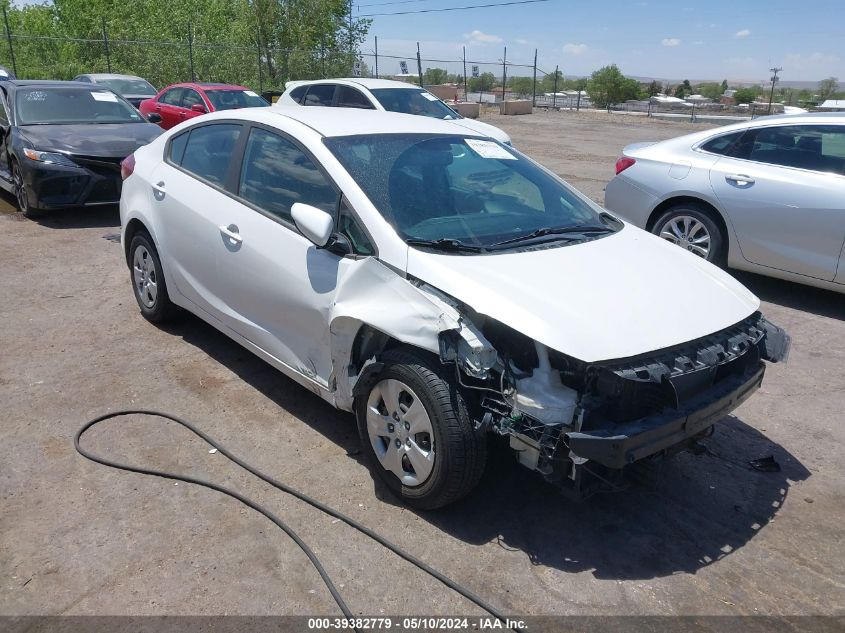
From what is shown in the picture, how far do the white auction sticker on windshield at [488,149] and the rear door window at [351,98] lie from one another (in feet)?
27.8

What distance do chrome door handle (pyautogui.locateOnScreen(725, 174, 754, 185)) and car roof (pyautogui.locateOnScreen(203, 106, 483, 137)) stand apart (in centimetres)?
311

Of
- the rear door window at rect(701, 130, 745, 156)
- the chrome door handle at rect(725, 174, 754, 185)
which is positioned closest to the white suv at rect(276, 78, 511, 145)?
the rear door window at rect(701, 130, 745, 156)

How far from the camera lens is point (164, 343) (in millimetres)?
5352

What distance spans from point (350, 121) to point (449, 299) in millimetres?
1663

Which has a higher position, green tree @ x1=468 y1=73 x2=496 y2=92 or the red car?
the red car

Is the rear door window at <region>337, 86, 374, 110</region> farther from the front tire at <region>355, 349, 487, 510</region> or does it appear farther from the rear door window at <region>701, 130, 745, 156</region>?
the front tire at <region>355, 349, 487, 510</region>

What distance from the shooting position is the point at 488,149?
4.55m

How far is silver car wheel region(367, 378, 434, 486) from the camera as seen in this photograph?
3275 millimetres

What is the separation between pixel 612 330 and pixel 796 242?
13.3 ft

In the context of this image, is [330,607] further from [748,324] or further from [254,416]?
[748,324]

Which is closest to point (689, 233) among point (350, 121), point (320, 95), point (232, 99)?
point (350, 121)

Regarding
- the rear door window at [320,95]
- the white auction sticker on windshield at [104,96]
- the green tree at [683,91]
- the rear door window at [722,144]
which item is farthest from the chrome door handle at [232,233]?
the green tree at [683,91]

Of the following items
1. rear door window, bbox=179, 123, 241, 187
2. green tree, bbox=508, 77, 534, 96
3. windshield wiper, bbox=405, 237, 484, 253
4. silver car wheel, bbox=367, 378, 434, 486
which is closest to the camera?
silver car wheel, bbox=367, 378, 434, 486

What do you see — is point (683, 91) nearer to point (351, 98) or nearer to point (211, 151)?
point (351, 98)
